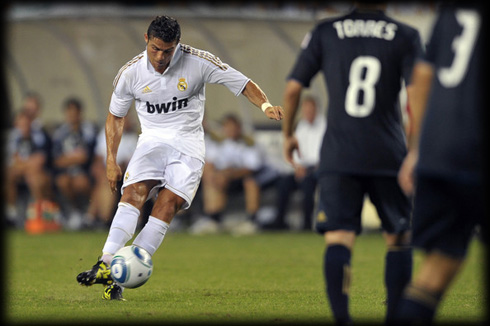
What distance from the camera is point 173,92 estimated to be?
7059 millimetres

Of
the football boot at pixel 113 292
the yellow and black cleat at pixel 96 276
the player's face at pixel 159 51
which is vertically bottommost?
the football boot at pixel 113 292

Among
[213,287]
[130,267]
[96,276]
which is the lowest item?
[213,287]

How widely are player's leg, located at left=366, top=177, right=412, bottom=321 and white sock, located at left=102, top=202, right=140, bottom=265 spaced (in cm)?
226

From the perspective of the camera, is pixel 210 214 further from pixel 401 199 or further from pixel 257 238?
pixel 401 199

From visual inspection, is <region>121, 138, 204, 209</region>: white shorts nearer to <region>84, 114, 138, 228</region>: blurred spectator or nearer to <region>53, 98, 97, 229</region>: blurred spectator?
<region>84, 114, 138, 228</region>: blurred spectator

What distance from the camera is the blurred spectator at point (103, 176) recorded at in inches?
605

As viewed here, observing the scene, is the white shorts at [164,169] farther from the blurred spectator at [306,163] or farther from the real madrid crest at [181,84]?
the blurred spectator at [306,163]

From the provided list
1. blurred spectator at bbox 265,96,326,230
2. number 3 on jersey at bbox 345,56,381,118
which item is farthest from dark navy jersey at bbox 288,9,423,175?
blurred spectator at bbox 265,96,326,230

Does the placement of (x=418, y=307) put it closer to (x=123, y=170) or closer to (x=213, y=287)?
(x=213, y=287)

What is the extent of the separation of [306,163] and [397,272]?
32.2 ft

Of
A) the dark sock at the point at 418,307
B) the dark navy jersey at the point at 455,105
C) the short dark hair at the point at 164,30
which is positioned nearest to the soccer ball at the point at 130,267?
the short dark hair at the point at 164,30

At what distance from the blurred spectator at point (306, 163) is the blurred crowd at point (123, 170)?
0.02 metres

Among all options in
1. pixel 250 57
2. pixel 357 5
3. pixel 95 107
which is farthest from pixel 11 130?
pixel 357 5

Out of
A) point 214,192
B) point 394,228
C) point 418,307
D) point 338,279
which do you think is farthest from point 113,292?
Answer: point 214,192
